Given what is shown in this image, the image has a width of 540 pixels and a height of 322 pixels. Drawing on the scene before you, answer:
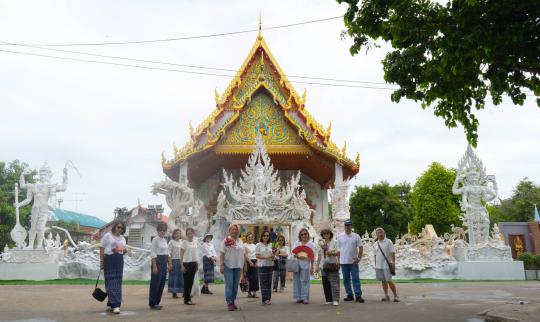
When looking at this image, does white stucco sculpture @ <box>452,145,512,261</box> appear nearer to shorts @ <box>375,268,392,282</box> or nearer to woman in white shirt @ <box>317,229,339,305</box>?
shorts @ <box>375,268,392,282</box>

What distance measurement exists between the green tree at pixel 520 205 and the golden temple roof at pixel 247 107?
28.1 meters

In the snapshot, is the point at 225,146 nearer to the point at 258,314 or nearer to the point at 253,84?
the point at 253,84

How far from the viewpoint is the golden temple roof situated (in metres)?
16.9

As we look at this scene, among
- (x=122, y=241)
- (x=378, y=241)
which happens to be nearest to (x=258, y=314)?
(x=122, y=241)

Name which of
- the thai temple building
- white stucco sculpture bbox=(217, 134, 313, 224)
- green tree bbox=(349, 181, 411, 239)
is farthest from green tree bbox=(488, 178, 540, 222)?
white stucco sculpture bbox=(217, 134, 313, 224)

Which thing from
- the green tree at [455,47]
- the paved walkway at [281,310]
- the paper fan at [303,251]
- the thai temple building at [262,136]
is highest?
the thai temple building at [262,136]

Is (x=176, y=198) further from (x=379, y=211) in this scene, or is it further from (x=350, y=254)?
(x=379, y=211)

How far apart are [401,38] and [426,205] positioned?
35.4m

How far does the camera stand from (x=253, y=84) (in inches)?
749

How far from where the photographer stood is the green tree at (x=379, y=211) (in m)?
41.2

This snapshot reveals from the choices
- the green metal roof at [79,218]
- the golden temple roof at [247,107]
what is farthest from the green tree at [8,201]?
the golden temple roof at [247,107]

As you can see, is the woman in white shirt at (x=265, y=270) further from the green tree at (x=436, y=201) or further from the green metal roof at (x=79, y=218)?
the green metal roof at (x=79, y=218)

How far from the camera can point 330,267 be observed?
284 inches

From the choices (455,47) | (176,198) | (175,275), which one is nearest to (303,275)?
(175,275)
